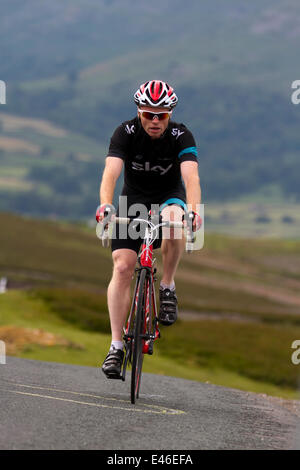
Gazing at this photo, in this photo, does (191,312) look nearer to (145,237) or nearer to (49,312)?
(49,312)

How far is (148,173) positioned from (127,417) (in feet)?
11.2

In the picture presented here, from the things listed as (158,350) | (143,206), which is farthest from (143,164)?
(158,350)

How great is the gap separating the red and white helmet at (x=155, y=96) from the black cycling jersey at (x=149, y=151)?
35 centimetres

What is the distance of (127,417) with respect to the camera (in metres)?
9.36

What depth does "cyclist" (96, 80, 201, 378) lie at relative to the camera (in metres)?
10.6

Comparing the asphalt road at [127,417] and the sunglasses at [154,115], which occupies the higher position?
the sunglasses at [154,115]

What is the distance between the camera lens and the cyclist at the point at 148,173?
1057 cm

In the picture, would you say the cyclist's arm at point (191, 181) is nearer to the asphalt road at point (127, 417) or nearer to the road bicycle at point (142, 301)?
the road bicycle at point (142, 301)

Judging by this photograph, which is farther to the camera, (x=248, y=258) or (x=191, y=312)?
(x=248, y=258)

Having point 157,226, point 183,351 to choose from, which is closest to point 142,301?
point 157,226

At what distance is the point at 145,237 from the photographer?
35.1 ft

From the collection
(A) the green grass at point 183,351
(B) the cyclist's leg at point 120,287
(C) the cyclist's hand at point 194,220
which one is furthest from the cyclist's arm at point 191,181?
(A) the green grass at point 183,351

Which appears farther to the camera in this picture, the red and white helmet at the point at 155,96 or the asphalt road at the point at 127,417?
the red and white helmet at the point at 155,96

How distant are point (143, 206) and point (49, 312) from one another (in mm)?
25225
